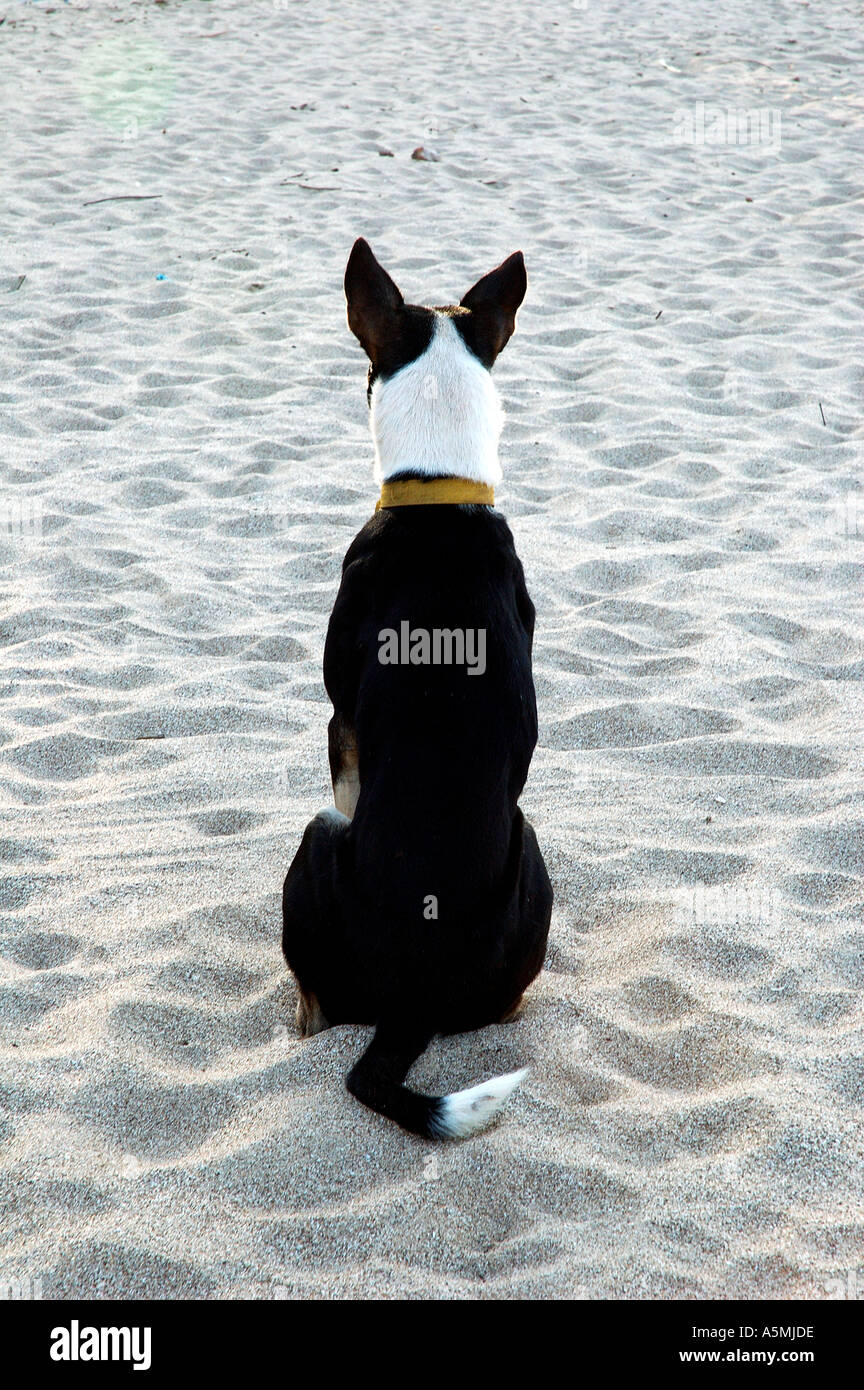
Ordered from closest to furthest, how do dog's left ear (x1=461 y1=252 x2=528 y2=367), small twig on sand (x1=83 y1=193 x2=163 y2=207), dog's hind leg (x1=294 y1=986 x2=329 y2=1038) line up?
dog's hind leg (x1=294 y1=986 x2=329 y2=1038)
dog's left ear (x1=461 y1=252 x2=528 y2=367)
small twig on sand (x1=83 y1=193 x2=163 y2=207)

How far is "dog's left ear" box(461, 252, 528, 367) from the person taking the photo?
104 inches

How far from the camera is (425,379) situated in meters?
2.51

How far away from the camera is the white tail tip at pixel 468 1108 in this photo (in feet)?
7.00

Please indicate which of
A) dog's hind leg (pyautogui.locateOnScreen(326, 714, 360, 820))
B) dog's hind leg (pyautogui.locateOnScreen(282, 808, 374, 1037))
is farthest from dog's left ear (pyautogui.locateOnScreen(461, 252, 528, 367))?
dog's hind leg (pyautogui.locateOnScreen(282, 808, 374, 1037))

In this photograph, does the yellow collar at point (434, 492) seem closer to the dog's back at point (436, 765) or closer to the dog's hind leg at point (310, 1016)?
the dog's back at point (436, 765)

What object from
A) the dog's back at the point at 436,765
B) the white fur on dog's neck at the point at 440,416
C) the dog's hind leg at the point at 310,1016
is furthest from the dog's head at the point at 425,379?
the dog's hind leg at the point at 310,1016

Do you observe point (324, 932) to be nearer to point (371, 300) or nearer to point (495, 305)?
point (371, 300)

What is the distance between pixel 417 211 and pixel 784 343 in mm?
3152

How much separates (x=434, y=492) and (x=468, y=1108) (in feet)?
3.84

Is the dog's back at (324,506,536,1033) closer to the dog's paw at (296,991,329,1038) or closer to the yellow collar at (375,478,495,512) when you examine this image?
the yellow collar at (375,478,495,512)

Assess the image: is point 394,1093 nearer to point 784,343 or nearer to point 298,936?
point 298,936

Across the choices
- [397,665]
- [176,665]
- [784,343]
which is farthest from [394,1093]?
[784,343]

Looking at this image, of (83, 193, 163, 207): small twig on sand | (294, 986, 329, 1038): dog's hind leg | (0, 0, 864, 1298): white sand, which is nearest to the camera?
(0, 0, 864, 1298): white sand

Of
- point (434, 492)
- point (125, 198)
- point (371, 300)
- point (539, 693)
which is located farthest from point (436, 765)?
point (125, 198)
